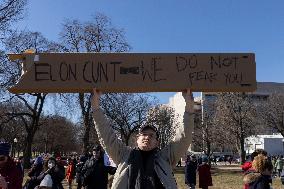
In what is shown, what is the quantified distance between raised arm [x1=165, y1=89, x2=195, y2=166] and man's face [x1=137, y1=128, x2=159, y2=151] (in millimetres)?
170

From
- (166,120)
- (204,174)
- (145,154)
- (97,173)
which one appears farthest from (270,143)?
(145,154)

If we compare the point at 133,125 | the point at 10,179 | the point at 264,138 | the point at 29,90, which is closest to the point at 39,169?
the point at 10,179

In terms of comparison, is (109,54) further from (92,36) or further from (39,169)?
(92,36)

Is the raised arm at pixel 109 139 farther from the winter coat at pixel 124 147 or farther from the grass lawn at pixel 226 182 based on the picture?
the grass lawn at pixel 226 182

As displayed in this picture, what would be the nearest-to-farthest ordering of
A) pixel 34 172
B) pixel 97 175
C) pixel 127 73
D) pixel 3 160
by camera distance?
pixel 127 73 < pixel 3 160 < pixel 34 172 < pixel 97 175

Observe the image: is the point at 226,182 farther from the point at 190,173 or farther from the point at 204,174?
the point at 204,174

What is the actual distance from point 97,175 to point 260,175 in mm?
5425

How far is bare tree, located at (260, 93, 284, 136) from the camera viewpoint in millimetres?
63969

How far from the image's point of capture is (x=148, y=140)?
436cm

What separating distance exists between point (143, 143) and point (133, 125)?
4766cm

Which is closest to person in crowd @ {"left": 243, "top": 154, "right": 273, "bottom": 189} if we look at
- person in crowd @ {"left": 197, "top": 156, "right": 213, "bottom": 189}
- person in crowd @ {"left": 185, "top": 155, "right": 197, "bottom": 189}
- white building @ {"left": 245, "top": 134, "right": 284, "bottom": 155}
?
person in crowd @ {"left": 197, "top": 156, "right": 213, "bottom": 189}

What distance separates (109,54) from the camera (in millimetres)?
4656

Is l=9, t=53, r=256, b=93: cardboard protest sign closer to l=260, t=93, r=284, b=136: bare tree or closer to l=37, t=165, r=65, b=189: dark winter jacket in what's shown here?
l=37, t=165, r=65, b=189: dark winter jacket

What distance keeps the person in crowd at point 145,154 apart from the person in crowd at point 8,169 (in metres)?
3.47
